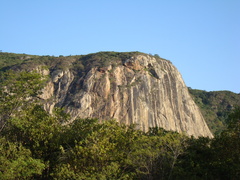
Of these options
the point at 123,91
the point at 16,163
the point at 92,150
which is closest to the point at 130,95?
the point at 123,91

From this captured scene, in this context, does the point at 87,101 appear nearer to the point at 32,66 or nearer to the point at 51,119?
the point at 32,66

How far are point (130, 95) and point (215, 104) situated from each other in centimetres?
3897

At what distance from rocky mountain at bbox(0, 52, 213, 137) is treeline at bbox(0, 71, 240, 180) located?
41618mm

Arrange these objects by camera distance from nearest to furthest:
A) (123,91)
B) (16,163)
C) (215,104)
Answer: (16,163) → (123,91) → (215,104)

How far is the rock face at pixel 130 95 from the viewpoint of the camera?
71.4 metres

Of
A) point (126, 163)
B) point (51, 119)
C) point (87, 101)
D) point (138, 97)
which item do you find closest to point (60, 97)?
point (87, 101)

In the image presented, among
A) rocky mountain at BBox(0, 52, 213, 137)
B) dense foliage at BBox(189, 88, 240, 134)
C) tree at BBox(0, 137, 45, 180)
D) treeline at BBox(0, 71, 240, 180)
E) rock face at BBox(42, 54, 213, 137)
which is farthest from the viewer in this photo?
dense foliage at BBox(189, 88, 240, 134)

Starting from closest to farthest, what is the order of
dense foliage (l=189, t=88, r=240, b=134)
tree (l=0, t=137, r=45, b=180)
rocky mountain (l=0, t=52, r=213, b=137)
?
tree (l=0, t=137, r=45, b=180), rocky mountain (l=0, t=52, r=213, b=137), dense foliage (l=189, t=88, r=240, b=134)

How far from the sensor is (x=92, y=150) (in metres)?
21.8

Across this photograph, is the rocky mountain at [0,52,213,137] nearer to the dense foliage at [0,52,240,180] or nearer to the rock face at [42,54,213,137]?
the rock face at [42,54,213,137]

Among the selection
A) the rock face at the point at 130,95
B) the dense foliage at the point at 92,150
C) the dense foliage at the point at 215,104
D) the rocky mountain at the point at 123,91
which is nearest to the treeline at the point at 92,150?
the dense foliage at the point at 92,150

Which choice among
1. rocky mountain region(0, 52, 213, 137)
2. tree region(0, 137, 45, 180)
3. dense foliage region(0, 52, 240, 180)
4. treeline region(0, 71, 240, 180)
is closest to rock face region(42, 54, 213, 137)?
rocky mountain region(0, 52, 213, 137)

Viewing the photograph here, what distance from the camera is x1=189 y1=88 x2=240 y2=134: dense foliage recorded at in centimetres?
9344

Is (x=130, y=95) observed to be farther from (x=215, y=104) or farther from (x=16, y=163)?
(x=16, y=163)
